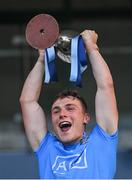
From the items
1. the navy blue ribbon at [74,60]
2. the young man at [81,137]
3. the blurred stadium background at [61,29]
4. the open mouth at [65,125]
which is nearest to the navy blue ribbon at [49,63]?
the navy blue ribbon at [74,60]

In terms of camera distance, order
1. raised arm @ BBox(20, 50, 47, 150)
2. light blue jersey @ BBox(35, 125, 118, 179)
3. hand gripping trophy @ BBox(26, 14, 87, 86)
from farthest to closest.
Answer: raised arm @ BBox(20, 50, 47, 150)
hand gripping trophy @ BBox(26, 14, 87, 86)
light blue jersey @ BBox(35, 125, 118, 179)

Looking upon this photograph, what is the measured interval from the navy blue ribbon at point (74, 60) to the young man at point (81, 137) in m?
0.04

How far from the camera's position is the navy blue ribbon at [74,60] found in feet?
9.09

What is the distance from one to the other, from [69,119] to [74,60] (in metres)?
0.28

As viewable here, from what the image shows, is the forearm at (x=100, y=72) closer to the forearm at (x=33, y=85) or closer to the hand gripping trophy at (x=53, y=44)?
the hand gripping trophy at (x=53, y=44)

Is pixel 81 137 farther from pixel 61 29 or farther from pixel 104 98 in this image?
pixel 61 29

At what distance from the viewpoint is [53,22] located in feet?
8.87

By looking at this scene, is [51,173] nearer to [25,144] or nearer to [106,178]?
[106,178]

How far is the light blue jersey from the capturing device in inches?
103

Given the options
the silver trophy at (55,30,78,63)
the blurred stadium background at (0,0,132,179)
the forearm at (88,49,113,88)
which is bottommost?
the blurred stadium background at (0,0,132,179)

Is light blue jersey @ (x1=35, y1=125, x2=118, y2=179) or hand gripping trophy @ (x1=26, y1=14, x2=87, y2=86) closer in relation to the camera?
light blue jersey @ (x1=35, y1=125, x2=118, y2=179)

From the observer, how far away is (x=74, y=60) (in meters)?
2.79

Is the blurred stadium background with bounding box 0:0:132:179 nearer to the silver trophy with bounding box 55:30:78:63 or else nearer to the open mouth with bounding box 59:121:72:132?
the silver trophy with bounding box 55:30:78:63

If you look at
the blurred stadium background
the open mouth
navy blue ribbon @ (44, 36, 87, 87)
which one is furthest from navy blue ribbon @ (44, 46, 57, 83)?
the blurred stadium background
